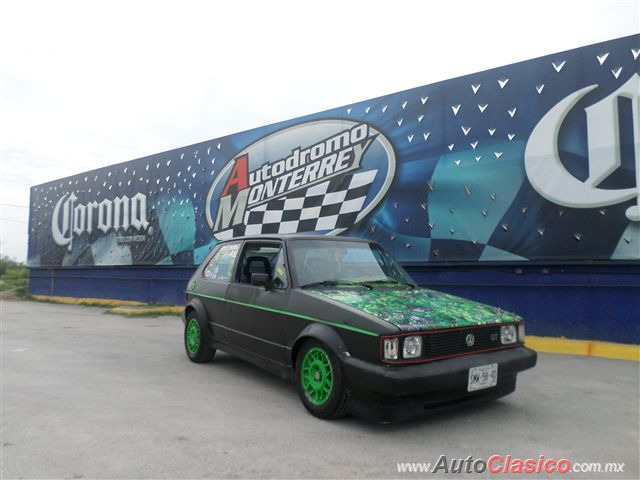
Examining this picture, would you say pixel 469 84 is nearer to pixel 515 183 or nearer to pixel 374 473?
pixel 515 183

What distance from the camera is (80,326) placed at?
28.8 ft

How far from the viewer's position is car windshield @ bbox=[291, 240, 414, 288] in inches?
154

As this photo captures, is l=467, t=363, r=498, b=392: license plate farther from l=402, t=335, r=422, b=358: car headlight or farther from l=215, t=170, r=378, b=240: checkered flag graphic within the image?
l=215, t=170, r=378, b=240: checkered flag graphic

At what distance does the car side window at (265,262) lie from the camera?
4031 mm

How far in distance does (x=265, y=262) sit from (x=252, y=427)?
148 centimetres

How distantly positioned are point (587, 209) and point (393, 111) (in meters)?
3.81

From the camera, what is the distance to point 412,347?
2.96 metres

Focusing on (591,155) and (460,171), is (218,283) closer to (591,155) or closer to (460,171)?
(460,171)

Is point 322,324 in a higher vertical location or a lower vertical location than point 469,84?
lower

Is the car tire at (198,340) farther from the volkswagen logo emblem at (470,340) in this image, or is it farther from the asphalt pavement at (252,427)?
the volkswagen logo emblem at (470,340)

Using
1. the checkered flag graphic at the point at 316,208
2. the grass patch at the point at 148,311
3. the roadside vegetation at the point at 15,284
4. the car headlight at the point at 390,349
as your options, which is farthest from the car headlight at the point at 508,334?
the roadside vegetation at the point at 15,284

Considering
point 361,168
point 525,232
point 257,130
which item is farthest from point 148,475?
point 257,130

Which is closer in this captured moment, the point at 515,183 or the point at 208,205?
the point at 515,183

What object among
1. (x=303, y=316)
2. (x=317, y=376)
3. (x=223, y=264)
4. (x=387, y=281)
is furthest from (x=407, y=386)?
(x=223, y=264)
